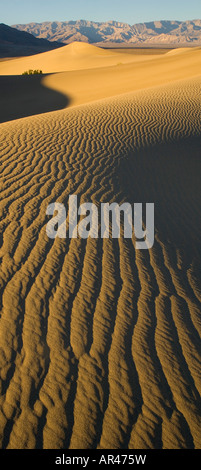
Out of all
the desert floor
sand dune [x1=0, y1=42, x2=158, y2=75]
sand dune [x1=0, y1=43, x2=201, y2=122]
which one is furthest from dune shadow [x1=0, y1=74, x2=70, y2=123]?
sand dune [x1=0, y1=42, x2=158, y2=75]

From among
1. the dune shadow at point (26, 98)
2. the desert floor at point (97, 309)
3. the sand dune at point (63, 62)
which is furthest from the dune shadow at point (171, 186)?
the sand dune at point (63, 62)

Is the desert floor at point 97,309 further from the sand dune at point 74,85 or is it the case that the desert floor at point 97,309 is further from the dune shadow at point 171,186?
the sand dune at point 74,85

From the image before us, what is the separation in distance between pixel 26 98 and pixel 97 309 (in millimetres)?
19875

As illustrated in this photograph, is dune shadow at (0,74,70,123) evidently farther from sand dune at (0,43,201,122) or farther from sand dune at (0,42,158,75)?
sand dune at (0,42,158,75)

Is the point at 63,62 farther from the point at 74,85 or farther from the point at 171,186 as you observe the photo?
the point at 171,186

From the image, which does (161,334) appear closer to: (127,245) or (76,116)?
(127,245)

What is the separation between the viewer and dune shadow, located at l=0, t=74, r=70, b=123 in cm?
1806

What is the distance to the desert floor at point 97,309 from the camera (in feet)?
7.79

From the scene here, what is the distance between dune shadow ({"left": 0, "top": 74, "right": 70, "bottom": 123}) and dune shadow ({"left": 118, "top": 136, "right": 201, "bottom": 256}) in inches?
414

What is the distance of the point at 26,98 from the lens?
2108cm

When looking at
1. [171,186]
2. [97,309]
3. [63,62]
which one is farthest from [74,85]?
[63,62]

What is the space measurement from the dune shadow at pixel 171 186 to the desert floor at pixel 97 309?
27mm

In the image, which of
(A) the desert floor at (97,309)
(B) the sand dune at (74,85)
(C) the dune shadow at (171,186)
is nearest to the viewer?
(A) the desert floor at (97,309)

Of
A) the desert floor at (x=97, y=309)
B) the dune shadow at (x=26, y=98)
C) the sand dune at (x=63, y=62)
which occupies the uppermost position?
the sand dune at (x=63, y=62)
